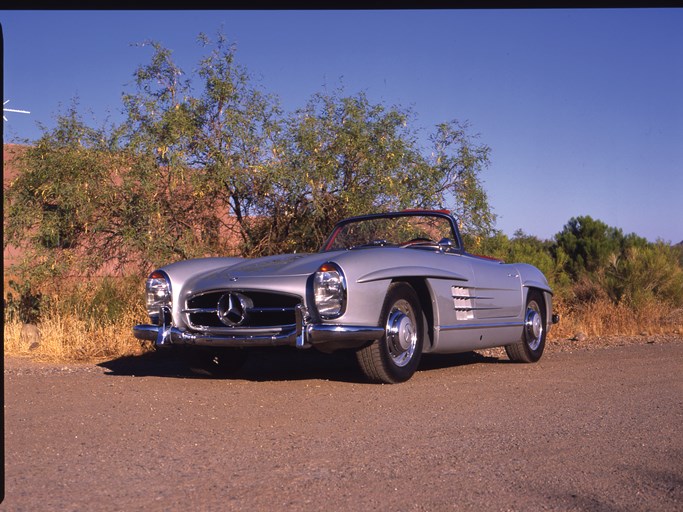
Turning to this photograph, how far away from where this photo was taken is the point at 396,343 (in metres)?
7.33

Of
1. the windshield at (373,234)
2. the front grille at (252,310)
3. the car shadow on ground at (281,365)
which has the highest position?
the windshield at (373,234)

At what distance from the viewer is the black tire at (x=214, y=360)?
26.7 feet

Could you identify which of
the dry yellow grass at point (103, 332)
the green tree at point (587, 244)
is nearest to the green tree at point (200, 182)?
the dry yellow grass at point (103, 332)

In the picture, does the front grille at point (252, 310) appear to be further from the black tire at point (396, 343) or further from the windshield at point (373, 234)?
the windshield at point (373, 234)

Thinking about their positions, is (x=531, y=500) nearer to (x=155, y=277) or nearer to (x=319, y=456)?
(x=319, y=456)

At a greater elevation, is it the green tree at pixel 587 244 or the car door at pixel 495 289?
the green tree at pixel 587 244

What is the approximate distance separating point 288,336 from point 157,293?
1.44 m

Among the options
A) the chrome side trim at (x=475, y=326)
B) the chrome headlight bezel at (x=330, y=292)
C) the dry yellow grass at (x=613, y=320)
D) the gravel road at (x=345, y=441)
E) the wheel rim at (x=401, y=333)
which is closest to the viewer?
the gravel road at (x=345, y=441)

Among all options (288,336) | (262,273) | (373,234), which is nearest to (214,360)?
(262,273)

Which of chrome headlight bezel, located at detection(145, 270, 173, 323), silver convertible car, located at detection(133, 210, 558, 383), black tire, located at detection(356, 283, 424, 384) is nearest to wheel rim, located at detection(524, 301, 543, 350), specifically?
silver convertible car, located at detection(133, 210, 558, 383)

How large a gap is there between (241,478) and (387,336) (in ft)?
10.7

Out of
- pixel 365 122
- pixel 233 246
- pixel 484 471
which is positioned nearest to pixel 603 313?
pixel 365 122

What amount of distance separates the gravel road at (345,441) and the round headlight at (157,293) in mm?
625

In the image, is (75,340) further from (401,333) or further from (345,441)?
(345,441)
